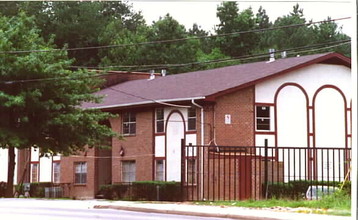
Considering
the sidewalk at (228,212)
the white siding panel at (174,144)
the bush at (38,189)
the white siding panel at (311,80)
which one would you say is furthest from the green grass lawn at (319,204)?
the bush at (38,189)

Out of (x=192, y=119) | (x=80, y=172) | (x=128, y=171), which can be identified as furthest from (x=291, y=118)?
(x=80, y=172)

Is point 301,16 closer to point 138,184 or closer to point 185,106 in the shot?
point 185,106

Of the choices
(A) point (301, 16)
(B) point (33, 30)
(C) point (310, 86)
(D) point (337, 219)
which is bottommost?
(D) point (337, 219)

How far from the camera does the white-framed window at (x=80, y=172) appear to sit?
43094mm

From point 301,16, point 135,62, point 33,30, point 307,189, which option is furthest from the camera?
point 135,62

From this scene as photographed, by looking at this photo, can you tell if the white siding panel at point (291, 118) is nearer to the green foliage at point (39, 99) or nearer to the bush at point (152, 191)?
the bush at point (152, 191)

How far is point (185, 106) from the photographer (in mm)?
35750

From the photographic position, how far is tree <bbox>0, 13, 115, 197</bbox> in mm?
32438

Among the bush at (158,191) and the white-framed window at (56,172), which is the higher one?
the white-framed window at (56,172)

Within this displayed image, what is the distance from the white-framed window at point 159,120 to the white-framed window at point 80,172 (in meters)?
6.71

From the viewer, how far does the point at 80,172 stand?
43562 mm

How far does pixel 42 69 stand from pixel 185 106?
6.84 m

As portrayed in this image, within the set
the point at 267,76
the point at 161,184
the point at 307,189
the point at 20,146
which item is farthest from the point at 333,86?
the point at 20,146

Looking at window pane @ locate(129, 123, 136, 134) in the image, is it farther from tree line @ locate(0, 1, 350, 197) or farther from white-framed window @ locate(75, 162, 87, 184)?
white-framed window @ locate(75, 162, 87, 184)
